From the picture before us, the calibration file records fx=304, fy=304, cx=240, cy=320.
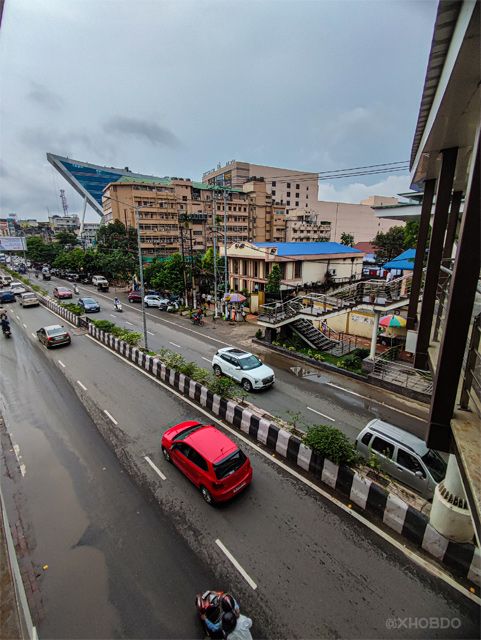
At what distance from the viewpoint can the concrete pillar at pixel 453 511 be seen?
5957 mm

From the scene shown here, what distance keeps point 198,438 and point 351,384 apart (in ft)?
31.6

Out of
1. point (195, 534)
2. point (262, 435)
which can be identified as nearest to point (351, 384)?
point (262, 435)

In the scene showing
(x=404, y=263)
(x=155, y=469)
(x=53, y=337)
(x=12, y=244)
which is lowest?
(x=155, y=469)

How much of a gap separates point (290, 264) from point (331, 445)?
75.7 ft

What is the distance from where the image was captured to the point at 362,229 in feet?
318

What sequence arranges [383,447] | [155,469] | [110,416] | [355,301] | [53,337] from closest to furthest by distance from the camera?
[383,447] < [155,469] < [110,416] < [355,301] < [53,337]

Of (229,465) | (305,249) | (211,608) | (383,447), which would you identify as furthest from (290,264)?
(211,608)

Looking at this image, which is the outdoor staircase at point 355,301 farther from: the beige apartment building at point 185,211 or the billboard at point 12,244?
the billboard at point 12,244

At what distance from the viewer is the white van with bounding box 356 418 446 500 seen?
→ 7453 mm

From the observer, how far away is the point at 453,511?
6.02 metres

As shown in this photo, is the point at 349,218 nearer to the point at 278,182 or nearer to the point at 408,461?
the point at 278,182

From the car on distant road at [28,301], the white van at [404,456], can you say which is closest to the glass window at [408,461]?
the white van at [404,456]

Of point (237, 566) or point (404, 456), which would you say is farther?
point (404, 456)

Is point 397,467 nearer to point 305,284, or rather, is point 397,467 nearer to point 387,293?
point 387,293
